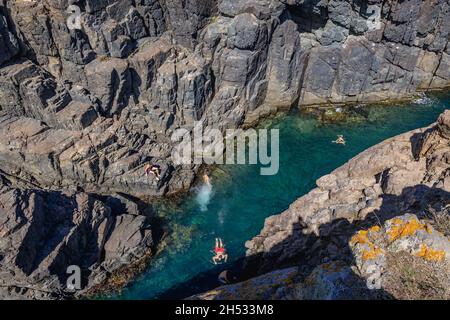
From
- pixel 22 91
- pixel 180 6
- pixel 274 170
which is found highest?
pixel 180 6

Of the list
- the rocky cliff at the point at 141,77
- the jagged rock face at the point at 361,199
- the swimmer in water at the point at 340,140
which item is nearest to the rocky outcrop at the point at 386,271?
the jagged rock face at the point at 361,199

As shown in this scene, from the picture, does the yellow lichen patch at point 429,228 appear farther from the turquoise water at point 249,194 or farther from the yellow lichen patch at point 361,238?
the turquoise water at point 249,194

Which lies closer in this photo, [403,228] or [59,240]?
[403,228]

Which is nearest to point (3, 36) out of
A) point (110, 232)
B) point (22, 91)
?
point (22, 91)

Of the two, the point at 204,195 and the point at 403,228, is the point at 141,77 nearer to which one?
the point at 204,195

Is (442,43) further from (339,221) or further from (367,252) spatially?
(367,252)

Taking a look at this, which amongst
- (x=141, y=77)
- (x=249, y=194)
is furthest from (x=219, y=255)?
(x=141, y=77)

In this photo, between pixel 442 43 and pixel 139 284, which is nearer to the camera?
pixel 139 284

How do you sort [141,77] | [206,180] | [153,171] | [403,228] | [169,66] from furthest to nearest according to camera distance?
[169,66]
[141,77]
[206,180]
[153,171]
[403,228]
